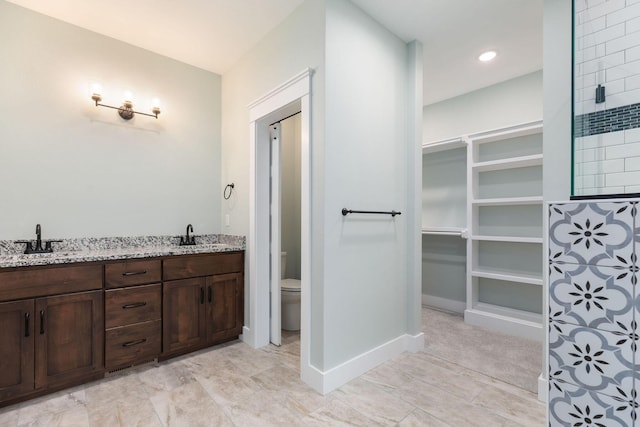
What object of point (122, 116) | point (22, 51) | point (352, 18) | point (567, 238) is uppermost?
point (352, 18)

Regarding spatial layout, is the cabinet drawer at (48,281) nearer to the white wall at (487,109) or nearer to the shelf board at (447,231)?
the shelf board at (447,231)

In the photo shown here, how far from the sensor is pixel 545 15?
A: 188cm

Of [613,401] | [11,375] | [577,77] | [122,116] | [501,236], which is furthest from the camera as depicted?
[501,236]

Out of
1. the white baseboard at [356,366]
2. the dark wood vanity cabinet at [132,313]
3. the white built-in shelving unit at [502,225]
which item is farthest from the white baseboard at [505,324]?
the dark wood vanity cabinet at [132,313]

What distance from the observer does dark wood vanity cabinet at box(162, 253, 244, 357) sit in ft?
7.84

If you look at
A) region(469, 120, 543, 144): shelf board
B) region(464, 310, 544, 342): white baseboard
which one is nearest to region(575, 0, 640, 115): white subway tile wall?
region(469, 120, 543, 144): shelf board

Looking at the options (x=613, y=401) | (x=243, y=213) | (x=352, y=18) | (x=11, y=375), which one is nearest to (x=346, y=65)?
(x=352, y=18)

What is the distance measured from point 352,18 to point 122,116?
2.07 metres

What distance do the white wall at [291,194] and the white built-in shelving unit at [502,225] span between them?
1.64 meters

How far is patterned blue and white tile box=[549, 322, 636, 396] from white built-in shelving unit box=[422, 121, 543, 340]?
6.38ft

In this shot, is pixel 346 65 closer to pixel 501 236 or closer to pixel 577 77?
pixel 577 77

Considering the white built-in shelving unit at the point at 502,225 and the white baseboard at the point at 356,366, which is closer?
the white baseboard at the point at 356,366

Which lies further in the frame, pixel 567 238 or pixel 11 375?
pixel 11 375

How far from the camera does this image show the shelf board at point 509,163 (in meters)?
2.91
